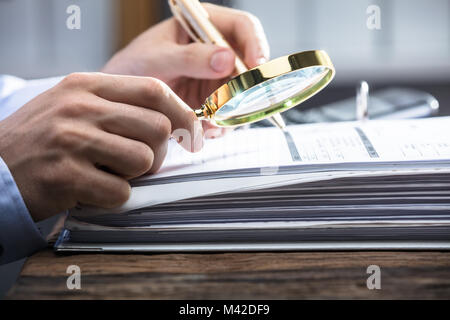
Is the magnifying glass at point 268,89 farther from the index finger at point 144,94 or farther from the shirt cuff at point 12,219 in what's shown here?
the shirt cuff at point 12,219

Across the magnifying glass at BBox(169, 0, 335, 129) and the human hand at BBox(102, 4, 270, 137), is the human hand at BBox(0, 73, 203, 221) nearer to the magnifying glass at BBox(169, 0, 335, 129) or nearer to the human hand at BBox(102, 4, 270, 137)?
the magnifying glass at BBox(169, 0, 335, 129)

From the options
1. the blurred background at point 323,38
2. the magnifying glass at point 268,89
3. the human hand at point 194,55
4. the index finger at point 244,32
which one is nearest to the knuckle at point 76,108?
the magnifying glass at point 268,89

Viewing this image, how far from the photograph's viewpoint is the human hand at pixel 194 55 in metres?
0.75

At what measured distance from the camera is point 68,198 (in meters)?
0.51

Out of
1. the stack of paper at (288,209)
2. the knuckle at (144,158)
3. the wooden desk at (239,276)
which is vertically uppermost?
the knuckle at (144,158)

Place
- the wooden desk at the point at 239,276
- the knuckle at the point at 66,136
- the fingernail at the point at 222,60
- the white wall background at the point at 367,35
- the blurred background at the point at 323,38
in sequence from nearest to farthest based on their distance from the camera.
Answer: the wooden desk at the point at 239,276 → the knuckle at the point at 66,136 → the fingernail at the point at 222,60 → the blurred background at the point at 323,38 → the white wall background at the point at 367,35

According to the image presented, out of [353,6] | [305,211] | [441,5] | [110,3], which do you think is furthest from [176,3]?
[441,5]

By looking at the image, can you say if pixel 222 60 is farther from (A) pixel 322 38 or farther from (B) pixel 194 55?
(A) pixel 322 38

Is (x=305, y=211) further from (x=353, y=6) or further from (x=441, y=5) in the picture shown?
(x=441, y=5)

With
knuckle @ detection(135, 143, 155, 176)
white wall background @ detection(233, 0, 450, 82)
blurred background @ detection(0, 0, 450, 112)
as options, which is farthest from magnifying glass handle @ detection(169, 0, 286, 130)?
white wall background @ detection(233, 0, 450, 82)

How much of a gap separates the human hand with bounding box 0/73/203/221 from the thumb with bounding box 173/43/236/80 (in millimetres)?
197

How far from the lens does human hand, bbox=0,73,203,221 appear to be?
0.51 metres

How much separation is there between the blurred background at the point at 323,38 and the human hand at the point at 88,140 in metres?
2.59
